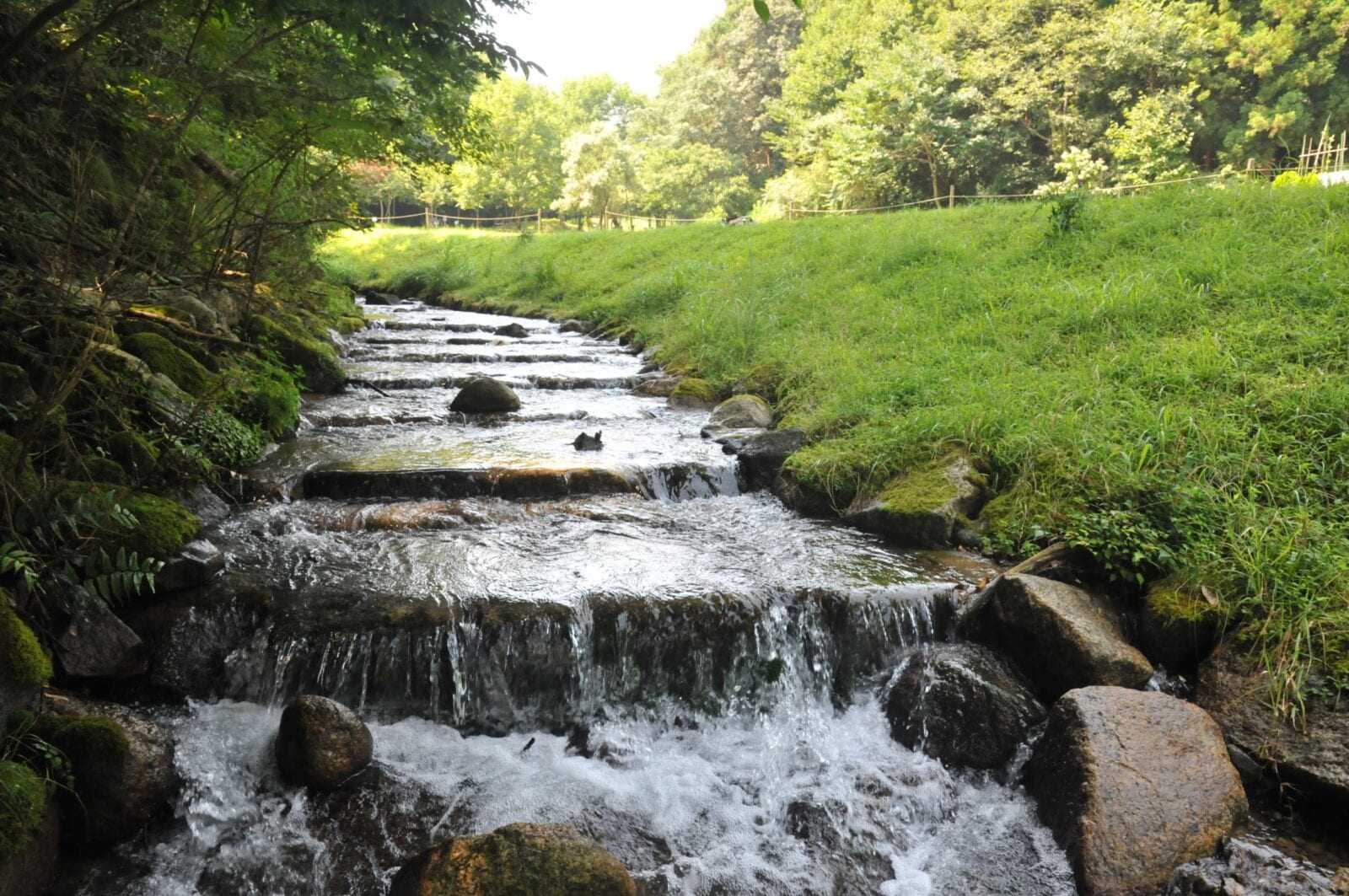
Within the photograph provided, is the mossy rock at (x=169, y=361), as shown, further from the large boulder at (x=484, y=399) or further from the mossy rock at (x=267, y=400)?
the large boulder at (x=484, y=399)

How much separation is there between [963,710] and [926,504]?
5.78ft

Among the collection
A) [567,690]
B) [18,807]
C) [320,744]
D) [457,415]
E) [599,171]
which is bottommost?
[567,690]

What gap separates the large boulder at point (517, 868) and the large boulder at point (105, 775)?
1.06 meters

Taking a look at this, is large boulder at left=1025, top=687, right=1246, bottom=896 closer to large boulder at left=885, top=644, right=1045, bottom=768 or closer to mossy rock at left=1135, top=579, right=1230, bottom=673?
large boulder at left=885, top=644, right=1045, bottom=768

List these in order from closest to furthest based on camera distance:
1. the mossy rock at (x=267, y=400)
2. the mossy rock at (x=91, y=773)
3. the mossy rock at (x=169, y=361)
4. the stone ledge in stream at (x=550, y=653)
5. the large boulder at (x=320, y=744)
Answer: the mossy rock at (x=91, y=773) < the large boulder at (x=320, y=744) < the stone ledge in stream at (x=550, y=653) < the mossy rock at (x=169, y=361) < the mossy rock at (x=267, y=400)

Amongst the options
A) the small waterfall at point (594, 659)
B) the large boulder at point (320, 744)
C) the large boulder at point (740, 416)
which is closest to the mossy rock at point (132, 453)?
the small waterfall at point (594, 659)

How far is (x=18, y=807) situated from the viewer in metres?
2.57

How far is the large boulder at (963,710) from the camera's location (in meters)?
3.64

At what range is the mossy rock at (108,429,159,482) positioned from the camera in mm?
4410

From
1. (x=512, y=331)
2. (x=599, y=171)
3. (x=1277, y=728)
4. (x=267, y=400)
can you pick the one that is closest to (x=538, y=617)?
(x=1277, y=728)

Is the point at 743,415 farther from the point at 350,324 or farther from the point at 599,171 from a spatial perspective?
the point at 599,171

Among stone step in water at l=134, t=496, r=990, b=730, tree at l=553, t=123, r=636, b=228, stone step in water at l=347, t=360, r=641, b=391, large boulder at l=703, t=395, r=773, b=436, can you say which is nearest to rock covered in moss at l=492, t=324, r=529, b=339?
stone step in water at l=347, t=360, r=641, b=391

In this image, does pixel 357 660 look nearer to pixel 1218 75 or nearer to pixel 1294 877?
pixel 1294 877

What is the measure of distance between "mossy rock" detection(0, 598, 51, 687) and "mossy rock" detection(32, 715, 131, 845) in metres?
0.22
